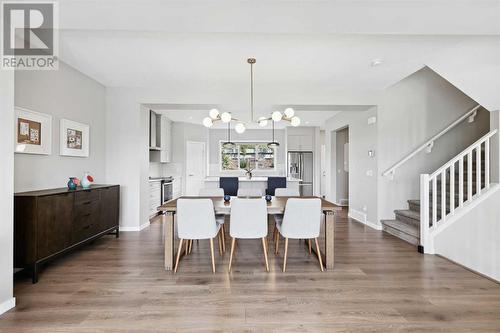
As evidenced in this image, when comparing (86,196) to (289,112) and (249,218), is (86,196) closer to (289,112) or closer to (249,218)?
(249,218)

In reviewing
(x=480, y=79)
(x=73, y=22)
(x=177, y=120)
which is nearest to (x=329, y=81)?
(x=480, y=79)

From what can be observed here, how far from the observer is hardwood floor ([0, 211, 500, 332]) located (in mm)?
2016

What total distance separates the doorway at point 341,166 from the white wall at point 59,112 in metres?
5.74

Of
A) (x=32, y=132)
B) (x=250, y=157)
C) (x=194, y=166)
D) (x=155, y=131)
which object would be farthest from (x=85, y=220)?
(x=250, y=157)

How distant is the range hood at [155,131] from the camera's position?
250 inches

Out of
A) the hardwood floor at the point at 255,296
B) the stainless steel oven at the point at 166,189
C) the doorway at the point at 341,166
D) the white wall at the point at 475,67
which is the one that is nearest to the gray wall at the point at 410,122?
A: the white wall at the point at 475,67

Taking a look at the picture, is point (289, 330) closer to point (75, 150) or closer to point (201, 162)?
point (75, 150)

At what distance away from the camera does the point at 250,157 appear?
9367 mm

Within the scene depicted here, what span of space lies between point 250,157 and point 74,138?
19.7 feet

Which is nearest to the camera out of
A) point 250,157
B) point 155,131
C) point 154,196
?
point 154,196

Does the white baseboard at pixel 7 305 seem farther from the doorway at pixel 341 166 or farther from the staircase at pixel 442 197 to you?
the doorway at pixel 341 166

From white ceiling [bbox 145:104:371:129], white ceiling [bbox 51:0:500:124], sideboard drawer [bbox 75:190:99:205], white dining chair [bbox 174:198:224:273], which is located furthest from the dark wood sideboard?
white ceiling [bbox 145:104:371:129]

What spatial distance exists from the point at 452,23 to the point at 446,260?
265 centimetres

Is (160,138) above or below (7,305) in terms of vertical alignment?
above
